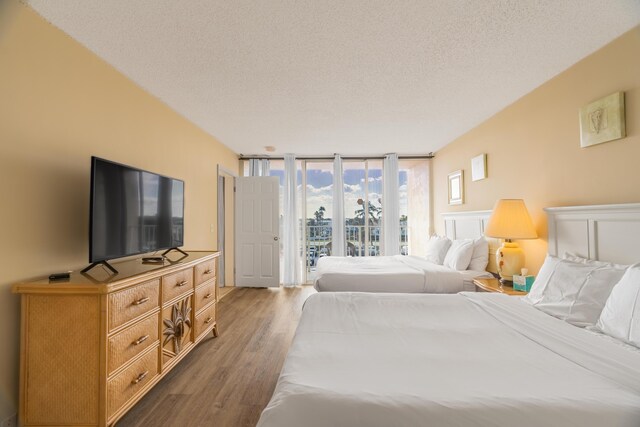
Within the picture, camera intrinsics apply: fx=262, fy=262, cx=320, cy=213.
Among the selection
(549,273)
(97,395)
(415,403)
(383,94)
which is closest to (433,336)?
(415,403)

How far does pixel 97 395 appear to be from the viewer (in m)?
1.47

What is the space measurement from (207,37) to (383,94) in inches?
65.4

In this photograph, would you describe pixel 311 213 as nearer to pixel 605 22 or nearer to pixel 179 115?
pixel 179 115

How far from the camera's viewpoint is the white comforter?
878mm

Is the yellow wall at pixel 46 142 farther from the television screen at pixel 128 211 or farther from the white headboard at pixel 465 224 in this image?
the white headboard at pixel 465 224

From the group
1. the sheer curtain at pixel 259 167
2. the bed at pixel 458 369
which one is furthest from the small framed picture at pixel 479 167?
the sheer curtain at pixel 259 167

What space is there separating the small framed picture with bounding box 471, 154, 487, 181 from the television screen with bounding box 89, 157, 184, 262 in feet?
12.3

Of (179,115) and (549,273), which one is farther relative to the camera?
(179,115)

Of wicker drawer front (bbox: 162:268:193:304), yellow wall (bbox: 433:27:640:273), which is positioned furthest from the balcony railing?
wicker drawer front (bbox: 162:268:193:304)

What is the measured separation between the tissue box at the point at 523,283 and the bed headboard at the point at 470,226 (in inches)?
32.5

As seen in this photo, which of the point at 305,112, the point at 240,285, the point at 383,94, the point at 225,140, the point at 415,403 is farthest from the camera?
the point at 240,285

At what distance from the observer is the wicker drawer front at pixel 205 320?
2.50m

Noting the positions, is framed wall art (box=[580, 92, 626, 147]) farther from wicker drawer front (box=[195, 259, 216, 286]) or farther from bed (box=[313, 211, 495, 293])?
wicker drawer front (box=[195, 259, 216, 286])

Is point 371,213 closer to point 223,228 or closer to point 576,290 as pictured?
point 223,228
